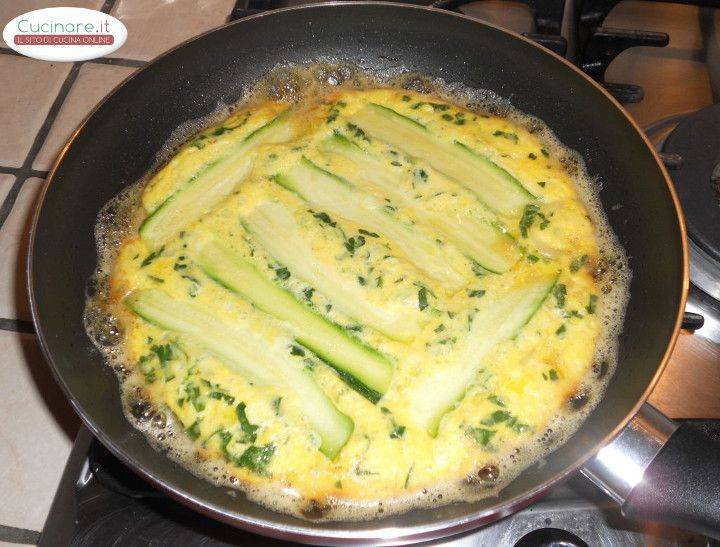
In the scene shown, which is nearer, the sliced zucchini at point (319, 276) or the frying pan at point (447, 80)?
the frying pan at point (447, 80)

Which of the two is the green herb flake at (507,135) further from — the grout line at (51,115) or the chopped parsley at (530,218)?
the grout line at (51,115)

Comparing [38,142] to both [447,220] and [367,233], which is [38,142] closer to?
[367,233]

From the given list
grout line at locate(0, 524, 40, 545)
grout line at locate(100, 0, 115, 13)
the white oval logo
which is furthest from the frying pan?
grout line at locate(100, 0, 115, 13)

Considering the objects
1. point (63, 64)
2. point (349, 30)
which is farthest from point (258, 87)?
point (63, 64)

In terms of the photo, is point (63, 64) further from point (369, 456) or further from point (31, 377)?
point (369, 456)

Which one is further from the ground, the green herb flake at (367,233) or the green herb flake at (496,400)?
the green herb flake at (367,233)

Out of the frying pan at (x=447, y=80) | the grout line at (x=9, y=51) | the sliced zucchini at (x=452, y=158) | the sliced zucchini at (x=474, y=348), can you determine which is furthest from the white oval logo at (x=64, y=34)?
the sliced zucchini at (x=474, y=348)

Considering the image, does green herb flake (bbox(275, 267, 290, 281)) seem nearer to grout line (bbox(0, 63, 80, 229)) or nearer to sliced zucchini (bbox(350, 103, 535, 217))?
sliced zucchini (bbox(350, 103, 535, 217))
